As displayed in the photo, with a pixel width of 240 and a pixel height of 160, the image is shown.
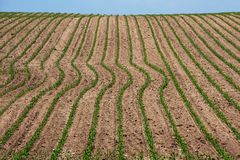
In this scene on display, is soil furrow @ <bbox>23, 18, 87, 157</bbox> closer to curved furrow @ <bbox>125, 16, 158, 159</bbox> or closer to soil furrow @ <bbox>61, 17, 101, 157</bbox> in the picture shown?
soil furrow @ <bbox>61, 17, 101, 157</bbox>

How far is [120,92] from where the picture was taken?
68.9 ft

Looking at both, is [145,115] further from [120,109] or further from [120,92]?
[120,92]

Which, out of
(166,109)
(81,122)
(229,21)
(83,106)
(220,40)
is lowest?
(81,122)

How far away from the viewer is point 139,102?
63.8ft

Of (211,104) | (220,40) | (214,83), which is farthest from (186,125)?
(220,40)

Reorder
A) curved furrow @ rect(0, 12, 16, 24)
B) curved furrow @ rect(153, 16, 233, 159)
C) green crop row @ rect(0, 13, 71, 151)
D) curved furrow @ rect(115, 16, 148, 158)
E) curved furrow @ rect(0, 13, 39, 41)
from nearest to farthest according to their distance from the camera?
curved furrow @ rect(153, 16, 233, 159)
curved furrow @ rect(115, 16, 148, 158)
green crop row @ rect(0, 13, 71, 151)
curved furrow @ rect(0, 13, 39, 41)
curved furrow @ rect(0, 12, 16, 24)

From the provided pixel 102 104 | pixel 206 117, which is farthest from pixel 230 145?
pixel 102 104

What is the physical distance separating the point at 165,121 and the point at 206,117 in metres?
2.00

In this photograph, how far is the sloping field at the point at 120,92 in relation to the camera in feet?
49.7

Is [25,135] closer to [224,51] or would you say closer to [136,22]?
[224,51]

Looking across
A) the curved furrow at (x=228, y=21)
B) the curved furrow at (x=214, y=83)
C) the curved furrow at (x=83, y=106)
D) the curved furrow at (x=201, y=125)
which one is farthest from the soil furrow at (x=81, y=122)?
the curved furrow at (x=228, y=21)

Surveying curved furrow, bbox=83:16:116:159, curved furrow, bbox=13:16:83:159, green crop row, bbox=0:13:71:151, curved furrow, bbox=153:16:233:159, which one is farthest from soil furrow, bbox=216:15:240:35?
curved furrow, bbox=13:16:83:159

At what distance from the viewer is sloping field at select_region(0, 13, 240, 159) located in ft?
49.7

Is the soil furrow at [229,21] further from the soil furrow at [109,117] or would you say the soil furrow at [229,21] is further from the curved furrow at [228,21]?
the soil furrow at [109,117]
